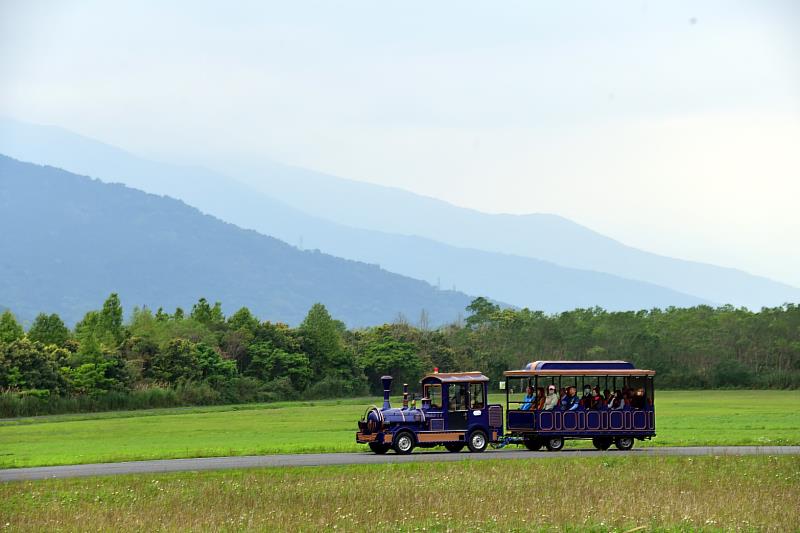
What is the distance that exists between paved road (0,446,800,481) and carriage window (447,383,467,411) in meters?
1.71

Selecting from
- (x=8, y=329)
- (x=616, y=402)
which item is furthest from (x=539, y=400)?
(x=8, y=329)

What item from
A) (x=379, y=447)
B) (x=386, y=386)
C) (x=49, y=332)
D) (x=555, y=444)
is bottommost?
(x=379, y=447)

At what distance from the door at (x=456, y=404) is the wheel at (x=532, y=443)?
2.79m

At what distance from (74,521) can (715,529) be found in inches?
557

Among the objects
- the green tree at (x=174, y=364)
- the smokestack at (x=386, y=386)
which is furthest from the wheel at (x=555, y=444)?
the green tree at (x=174, y=364)

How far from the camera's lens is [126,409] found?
3708 inches

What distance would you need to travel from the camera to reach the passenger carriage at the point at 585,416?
4319cm

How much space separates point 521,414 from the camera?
44.0 metres

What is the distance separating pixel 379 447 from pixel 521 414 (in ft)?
17.7

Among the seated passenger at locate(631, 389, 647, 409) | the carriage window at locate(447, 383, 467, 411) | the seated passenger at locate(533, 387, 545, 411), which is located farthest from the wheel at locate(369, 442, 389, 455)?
the seated passenger at locate(631, 389, 647, 409)

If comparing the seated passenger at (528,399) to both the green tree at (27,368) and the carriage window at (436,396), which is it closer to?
the carriage window at (436,396)

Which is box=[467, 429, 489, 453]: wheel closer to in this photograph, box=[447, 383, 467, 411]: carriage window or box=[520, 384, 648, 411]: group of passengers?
box=[447, 383, 467, 411]: carriage window

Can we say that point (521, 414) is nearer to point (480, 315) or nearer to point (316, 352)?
point (316, 352)

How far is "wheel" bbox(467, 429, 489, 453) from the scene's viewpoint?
43.4 metres
